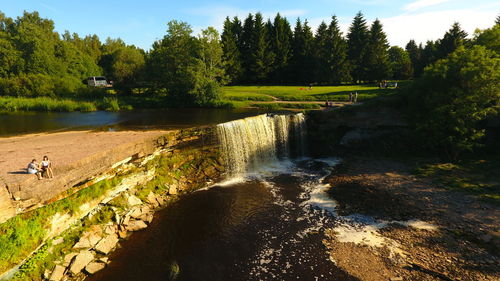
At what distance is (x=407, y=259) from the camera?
11180 mm

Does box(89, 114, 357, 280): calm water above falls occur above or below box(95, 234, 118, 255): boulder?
below

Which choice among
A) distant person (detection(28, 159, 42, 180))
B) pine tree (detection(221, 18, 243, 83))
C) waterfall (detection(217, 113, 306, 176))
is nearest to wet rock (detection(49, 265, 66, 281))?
distant person (detection(28, 159, 42, 180))

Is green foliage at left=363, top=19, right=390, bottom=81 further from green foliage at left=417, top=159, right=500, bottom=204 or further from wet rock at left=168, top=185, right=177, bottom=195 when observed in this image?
wet rock at left=168, top=185, right=177, bottom=195

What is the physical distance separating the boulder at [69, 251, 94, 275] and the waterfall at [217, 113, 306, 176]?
11.8 metres

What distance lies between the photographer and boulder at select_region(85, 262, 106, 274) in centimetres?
1096

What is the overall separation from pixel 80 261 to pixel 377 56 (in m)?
63.3

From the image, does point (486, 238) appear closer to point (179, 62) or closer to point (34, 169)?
point (34, 169)

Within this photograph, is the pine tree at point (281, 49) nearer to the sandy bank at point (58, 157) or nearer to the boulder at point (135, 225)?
the sandy bank at point (58, 157)

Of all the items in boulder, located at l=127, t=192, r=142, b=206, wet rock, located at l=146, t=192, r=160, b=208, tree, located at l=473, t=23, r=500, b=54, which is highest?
tree, located at l=473, t=23, r=500, b=54

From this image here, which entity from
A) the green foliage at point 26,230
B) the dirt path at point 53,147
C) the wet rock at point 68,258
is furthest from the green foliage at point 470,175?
the green foliage at point 26,230

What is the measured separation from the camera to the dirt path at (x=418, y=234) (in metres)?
10.6

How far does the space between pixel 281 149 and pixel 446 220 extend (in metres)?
14.8

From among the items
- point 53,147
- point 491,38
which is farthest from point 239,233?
point 491,38

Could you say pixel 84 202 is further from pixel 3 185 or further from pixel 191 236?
pixel 191 236
